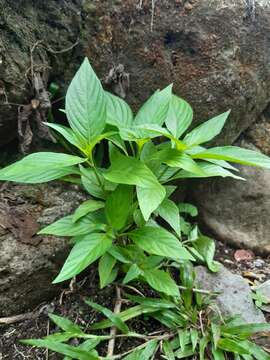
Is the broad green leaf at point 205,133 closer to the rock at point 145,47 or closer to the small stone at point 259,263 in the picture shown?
the rock at point 145,47

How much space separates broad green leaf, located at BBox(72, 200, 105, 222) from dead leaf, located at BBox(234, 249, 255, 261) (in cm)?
106

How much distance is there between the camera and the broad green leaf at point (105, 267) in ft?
Result: 4.07

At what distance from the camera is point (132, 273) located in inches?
50.8

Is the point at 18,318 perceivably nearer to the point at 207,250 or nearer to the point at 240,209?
the point at 207,250

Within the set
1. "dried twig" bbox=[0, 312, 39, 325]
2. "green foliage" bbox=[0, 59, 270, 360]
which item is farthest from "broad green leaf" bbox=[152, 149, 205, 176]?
"dried twig" bbox=[0, 312, 39, 325]

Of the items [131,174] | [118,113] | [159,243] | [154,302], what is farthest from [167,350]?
[118,113]

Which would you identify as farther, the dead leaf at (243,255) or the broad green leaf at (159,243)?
the dead leaf at (243,255)

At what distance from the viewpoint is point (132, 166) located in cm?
116

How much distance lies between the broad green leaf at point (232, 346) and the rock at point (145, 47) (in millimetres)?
1109

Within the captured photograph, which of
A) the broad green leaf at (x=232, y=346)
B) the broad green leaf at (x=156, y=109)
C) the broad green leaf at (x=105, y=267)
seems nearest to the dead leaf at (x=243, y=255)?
the broad green leaf at (x=232, y=346)

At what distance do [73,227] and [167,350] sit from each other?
22.3 inches

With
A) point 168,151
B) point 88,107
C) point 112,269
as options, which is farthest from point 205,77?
point 112,269

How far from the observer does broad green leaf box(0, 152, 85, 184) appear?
107 cm

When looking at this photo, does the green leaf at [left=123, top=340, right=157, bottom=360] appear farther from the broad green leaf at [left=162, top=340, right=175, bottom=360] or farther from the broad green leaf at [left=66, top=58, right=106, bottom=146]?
the broad green leaf at [left=66, top=58, right=106, bottom=146]
